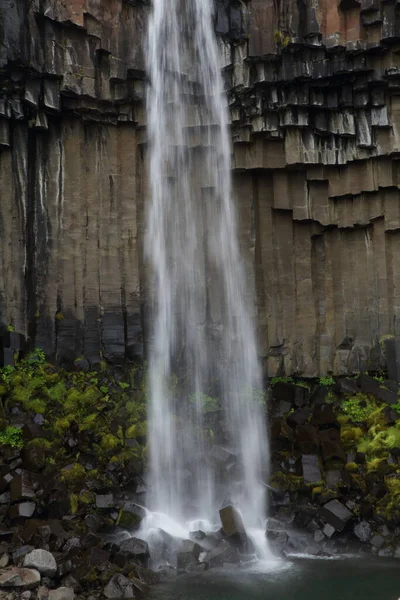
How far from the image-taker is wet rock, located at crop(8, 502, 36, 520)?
11.7 meters

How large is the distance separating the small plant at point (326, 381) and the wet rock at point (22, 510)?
27.5 feet

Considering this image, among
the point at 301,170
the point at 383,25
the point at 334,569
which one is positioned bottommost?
the point at 334,569

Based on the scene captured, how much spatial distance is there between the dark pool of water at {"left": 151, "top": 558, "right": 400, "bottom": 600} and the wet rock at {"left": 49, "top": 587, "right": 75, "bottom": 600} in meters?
1.26

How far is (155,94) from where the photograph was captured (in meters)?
17.5

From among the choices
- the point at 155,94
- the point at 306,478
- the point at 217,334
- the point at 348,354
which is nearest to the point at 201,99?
the point at 155,94

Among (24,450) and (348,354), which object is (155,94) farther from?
(24,450)

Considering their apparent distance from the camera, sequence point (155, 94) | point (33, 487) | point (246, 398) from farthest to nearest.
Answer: point (155, 94), point (246, 398), point (33, 487)

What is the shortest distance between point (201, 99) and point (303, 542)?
11646 millimetres

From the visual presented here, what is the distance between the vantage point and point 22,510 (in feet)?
38.4

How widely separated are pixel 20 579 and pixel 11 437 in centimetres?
369

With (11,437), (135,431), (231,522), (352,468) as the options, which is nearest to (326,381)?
(352,468)

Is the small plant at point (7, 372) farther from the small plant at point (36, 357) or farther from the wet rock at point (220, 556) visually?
the wet rock at point (220, 556)

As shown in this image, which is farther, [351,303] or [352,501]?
[351,303]

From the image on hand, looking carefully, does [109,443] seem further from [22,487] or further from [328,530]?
[328,530]
